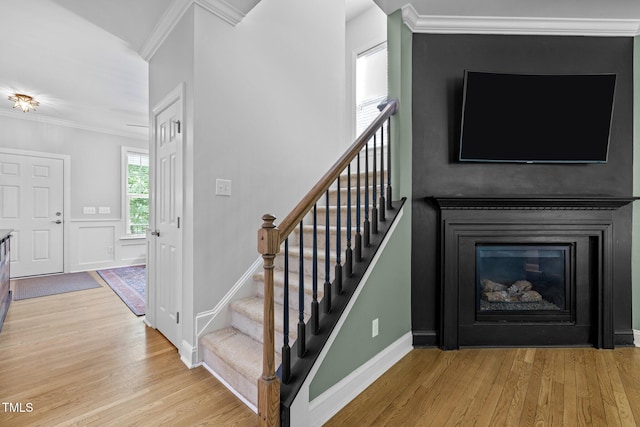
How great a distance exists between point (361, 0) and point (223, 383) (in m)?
4.27

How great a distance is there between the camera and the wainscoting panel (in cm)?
513

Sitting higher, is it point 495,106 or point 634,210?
point 495,106

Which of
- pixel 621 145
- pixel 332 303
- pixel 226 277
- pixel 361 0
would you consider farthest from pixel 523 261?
pixel 361 0

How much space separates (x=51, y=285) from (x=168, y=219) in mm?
3174

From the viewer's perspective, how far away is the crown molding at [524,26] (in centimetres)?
232

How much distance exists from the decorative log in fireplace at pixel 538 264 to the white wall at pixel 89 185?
18.6 ft

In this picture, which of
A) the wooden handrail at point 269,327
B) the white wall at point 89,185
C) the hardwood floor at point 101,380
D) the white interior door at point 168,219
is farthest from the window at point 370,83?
the white wall at point 89,185

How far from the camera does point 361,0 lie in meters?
3.70

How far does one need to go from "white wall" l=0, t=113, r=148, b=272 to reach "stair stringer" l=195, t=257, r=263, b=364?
14.3 ft

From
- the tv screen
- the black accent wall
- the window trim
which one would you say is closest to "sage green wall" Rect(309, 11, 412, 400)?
the black accent wall

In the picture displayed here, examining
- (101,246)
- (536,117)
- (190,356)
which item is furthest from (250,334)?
(101,246)

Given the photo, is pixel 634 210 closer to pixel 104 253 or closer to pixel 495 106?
pixel 495 106

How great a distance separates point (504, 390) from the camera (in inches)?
70.4

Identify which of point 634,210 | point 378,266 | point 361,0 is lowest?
point 378,266
